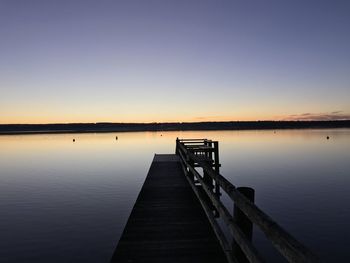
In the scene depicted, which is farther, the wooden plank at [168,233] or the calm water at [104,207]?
the calm water at [104,207]

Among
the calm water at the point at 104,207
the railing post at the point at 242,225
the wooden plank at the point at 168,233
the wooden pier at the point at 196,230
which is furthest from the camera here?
the calm water at the point at 104,207

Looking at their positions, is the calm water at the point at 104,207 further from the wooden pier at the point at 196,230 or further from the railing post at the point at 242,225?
the railing post at the point at 242,225

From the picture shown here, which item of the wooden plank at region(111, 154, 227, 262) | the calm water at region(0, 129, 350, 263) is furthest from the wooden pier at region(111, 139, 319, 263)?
the calm water at region(0, 129, 350, 263)

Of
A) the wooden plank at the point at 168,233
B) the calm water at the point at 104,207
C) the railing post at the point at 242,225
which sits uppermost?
the railing post at the point at 242,225

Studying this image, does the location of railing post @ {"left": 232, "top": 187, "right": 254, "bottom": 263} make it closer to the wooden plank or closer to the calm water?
the wooden plank

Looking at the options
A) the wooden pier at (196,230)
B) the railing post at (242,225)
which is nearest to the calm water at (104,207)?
the wooden pier at (196,230)

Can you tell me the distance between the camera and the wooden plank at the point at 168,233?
6.43 m

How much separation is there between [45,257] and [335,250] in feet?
32.4

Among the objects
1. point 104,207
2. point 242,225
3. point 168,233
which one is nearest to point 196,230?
point 168,233

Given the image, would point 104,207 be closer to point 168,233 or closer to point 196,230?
point 168,233

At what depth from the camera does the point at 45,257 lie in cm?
1034

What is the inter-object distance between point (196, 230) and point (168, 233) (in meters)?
0.72

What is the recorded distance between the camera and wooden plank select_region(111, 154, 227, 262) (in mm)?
6434

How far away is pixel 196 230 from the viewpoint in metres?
7.93
